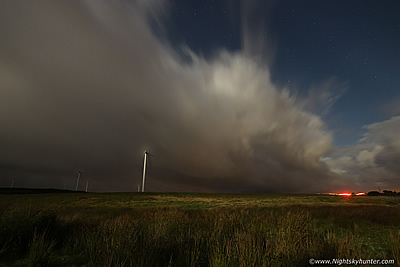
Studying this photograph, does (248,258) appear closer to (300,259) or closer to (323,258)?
(300,259)

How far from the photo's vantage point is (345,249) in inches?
220

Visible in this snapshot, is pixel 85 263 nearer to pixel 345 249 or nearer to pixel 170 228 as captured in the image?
pixel 170 228

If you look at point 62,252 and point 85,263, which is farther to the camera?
point 62,252

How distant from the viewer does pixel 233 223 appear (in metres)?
9.89

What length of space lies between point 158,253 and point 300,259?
4150 mm

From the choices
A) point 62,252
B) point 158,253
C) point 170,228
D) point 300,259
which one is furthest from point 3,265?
point 300,259

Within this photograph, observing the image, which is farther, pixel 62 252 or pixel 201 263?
pixel 62 252

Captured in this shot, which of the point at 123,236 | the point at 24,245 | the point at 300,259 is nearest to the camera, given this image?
the point at 300,259

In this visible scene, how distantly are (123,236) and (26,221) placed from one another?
16.5ft

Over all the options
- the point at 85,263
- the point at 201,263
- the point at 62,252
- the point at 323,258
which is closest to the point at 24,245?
the point at 62,252

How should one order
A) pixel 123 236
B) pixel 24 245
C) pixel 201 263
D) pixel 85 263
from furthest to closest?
pixel 24 245
pixel 123 236
pixel 85 263
pixel 201 263

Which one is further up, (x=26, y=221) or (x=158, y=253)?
(x=26, y=221)

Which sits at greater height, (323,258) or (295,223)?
(295,223)

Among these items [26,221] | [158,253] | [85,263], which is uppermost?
[26,221]
